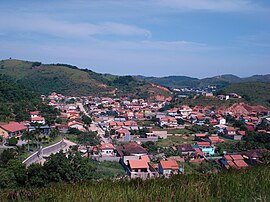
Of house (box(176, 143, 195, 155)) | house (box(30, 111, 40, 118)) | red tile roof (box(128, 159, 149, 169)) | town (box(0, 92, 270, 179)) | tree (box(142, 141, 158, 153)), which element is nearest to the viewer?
red tile roof (box(128, 159, 149, 169))

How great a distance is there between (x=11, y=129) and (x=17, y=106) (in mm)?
6066

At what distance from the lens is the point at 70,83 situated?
2331 inches

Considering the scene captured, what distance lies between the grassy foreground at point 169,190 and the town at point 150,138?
5.08 m

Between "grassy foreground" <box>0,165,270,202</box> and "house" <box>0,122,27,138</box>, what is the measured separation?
1966cm

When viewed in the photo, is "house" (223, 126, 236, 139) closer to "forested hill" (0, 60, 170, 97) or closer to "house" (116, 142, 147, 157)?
"house" (116, 142, 147, 157)

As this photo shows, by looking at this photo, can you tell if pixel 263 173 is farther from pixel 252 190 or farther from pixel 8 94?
pixel 8 94

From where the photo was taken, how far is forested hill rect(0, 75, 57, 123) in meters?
25.7

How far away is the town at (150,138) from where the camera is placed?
59.1 ft

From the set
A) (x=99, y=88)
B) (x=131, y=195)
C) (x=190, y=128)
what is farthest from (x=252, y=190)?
(x=99, y=88)

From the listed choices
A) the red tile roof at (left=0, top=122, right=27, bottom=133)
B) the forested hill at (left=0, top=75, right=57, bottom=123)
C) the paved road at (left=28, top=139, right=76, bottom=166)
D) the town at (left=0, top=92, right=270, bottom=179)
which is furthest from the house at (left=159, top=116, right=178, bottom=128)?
the red tile roof at (left=0, top=122, right=27, bottom=133)

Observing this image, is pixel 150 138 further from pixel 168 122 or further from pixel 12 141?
pixel 12 141

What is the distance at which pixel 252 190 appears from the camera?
137 inches

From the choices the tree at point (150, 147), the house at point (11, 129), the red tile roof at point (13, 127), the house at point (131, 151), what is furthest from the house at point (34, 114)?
the tree at point (150, 147)

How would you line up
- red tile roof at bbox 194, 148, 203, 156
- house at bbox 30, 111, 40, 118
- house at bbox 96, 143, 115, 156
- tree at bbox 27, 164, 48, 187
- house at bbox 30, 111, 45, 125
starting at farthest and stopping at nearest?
house at bbox 30, 111, 40, 118
house at bbox 30, 111, 45, 125
red tile roof at bbox 194, 148, 203, 156
house at bbox 96, 143, 115, 156
tree at bbox 27, 164, 48, 187
